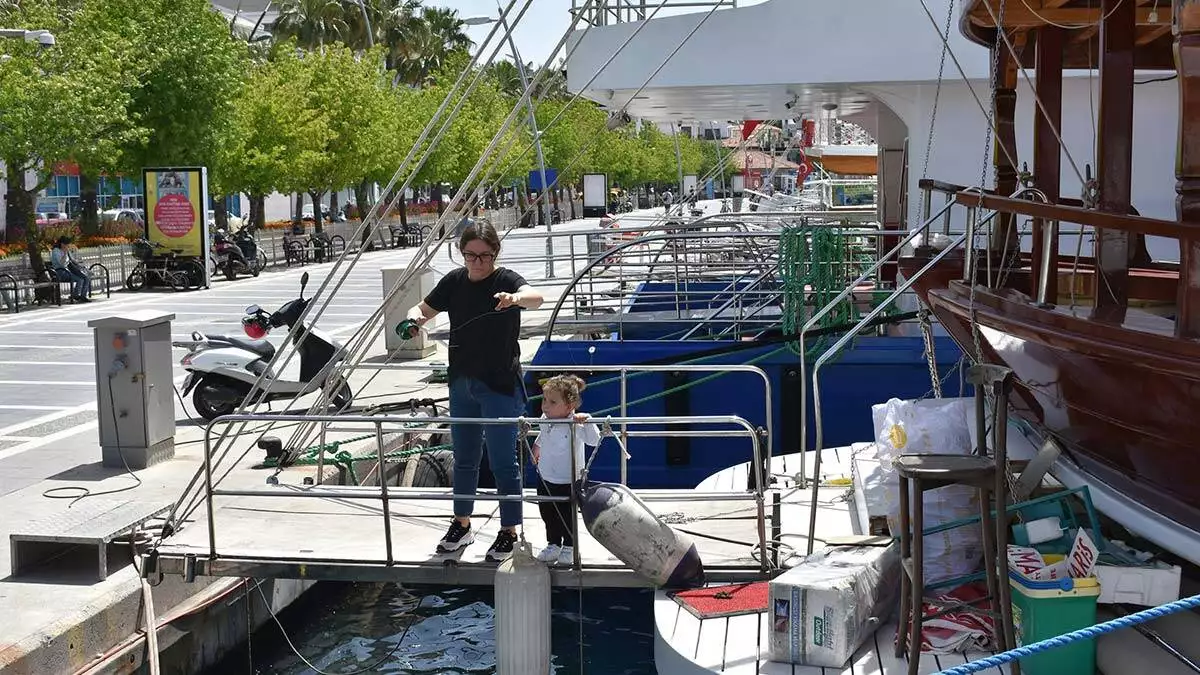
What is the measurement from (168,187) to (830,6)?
1968 cm

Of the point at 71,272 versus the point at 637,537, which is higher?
the point at 71,272

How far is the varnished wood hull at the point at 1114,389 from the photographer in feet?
17.7

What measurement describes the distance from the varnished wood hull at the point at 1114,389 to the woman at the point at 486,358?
2449 millimetres

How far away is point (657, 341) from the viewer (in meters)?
11.8

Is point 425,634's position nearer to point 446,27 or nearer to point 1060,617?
point 1060,617

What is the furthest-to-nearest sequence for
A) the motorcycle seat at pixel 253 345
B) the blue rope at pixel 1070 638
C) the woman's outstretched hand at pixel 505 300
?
the motorcycle seat at pixel 253 345
the woman's outstretched hand at pixel 505 300
the blue rope at pixel 1070 638

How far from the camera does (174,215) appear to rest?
1123 inches

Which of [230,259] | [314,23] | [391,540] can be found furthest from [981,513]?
[314,23]

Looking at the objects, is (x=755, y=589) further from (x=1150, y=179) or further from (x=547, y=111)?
(x=547, y=111)

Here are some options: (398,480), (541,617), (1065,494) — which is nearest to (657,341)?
(398,480)

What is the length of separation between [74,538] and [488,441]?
251 centimetres

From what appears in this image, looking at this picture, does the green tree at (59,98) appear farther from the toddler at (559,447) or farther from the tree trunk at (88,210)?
the toddler at (559,447)

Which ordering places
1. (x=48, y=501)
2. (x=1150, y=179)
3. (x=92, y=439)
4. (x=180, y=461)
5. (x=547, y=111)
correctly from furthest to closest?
(x=547, y=111)
(x=92, y=439)
(x=1150, y=179)
(x=180, y=461)
(x=48, y=501)

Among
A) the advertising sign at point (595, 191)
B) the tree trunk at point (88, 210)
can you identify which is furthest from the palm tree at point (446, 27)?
the tree trunk at point (88, 210)
